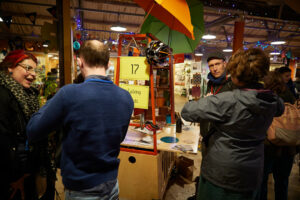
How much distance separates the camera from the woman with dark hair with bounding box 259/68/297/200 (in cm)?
185

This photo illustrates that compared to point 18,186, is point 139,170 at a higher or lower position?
lower

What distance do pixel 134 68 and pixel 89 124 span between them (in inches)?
40.2

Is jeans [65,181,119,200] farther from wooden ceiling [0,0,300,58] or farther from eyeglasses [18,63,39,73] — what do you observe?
wooden ceiling [0,0,300,58]

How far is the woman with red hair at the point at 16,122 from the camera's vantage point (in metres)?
1.19

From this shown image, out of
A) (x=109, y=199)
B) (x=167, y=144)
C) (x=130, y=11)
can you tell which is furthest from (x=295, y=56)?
(x=109, y=199)

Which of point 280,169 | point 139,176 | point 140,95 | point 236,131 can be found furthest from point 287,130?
point 139,176

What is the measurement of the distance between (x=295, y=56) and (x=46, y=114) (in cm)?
1942

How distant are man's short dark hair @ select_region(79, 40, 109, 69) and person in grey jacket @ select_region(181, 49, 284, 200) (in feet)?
2.27

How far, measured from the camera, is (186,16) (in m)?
1.19

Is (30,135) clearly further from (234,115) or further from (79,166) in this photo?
(234,115)

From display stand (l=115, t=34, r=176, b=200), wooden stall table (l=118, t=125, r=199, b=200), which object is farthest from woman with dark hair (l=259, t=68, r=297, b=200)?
display stand (l=115, t=34, r=176, b=200)

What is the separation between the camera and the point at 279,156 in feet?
6.21

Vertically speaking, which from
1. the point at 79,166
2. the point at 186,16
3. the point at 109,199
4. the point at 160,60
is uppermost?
the point at 186,16

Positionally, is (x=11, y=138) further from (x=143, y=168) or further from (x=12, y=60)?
(x=143, y=168)
